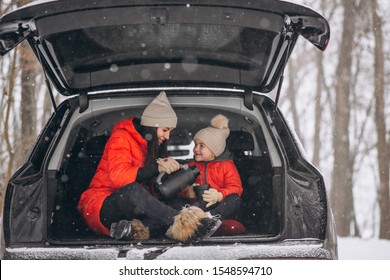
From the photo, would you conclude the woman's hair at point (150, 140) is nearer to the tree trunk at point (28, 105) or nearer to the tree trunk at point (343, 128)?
the tree trunk at point (28, 105)

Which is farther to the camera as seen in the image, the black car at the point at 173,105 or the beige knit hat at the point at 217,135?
the beige knit hat at the point at 217,135

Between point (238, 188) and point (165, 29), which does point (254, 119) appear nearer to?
point (238, 188)

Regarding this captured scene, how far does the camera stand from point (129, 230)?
363 cm

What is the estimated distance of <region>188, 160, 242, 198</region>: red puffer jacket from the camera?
446cm

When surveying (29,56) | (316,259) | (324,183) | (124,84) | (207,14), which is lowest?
(316,259)

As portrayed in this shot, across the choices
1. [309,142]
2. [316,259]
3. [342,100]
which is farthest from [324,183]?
[309,142]

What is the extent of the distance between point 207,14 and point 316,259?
1381 millimetres

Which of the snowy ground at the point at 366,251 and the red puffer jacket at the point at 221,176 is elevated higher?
the red puffer jacket at the point at 221,176

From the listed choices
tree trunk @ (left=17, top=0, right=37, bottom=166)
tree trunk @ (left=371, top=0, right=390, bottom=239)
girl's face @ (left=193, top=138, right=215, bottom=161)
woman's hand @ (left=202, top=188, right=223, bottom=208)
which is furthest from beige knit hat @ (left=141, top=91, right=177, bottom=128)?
tree trunk @ (left=371, top=0, right=390, bottom=239)

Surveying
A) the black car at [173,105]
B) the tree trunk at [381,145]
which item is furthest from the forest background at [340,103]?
the black car at [173,105]

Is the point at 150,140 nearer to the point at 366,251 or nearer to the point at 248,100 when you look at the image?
the point at 248,100

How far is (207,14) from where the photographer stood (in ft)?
11.3

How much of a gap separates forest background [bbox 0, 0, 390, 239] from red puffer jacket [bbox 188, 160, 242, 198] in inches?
28.0

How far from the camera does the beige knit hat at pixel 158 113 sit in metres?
4.24
